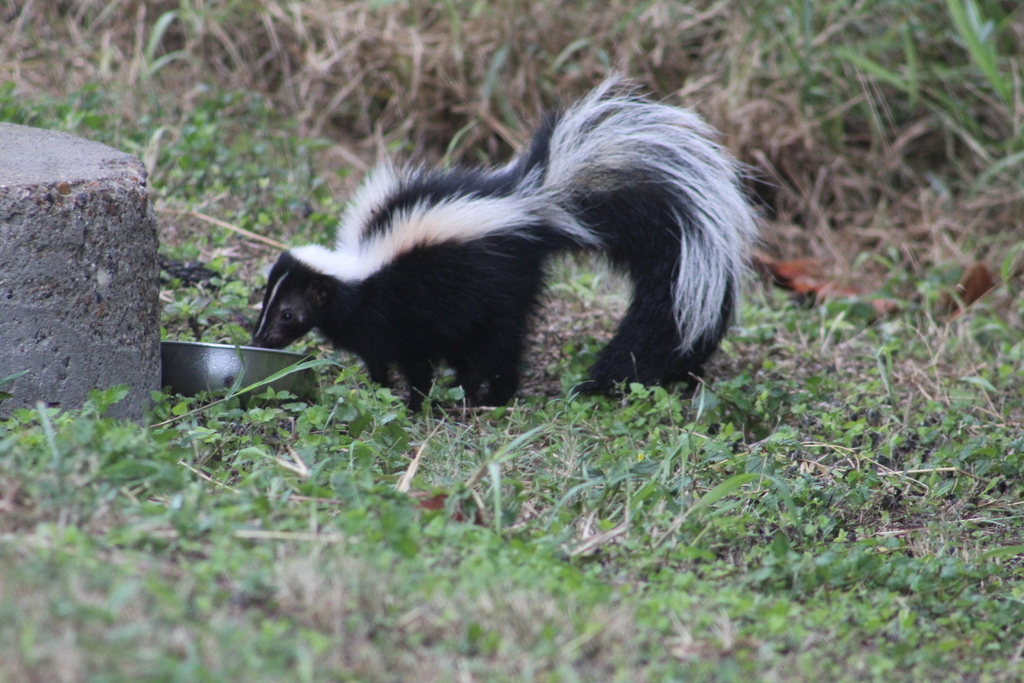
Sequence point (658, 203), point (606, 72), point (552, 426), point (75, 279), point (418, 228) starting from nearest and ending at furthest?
point (75, 279) < point (552, 426) < point (418, 228) < point (658, 203) < point (606, 72)

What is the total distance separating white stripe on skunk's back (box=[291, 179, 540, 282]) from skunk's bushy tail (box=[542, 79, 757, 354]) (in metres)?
0.23

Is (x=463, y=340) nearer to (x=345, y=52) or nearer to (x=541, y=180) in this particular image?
(x=541, y=180)

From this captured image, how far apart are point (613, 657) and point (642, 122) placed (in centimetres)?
299

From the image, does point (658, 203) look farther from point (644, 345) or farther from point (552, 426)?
point (552, 426)

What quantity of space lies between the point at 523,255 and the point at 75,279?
180 centimetres

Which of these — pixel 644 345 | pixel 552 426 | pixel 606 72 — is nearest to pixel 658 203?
pixel 644 345

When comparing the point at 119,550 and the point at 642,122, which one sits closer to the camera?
the point at 119,550

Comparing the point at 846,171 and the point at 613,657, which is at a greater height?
the point at 846,171

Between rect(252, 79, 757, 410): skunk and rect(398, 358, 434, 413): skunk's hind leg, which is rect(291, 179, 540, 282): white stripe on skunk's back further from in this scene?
rect(398, 358, 434, 413): skunk's hind leg

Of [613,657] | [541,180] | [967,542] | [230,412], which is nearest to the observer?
[613,657]

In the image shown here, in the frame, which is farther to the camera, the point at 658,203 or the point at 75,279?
the point at 658,203

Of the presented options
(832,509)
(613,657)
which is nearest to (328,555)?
(613,657)

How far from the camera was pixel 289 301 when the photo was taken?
4.50 m

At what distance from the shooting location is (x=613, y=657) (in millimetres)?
2211
